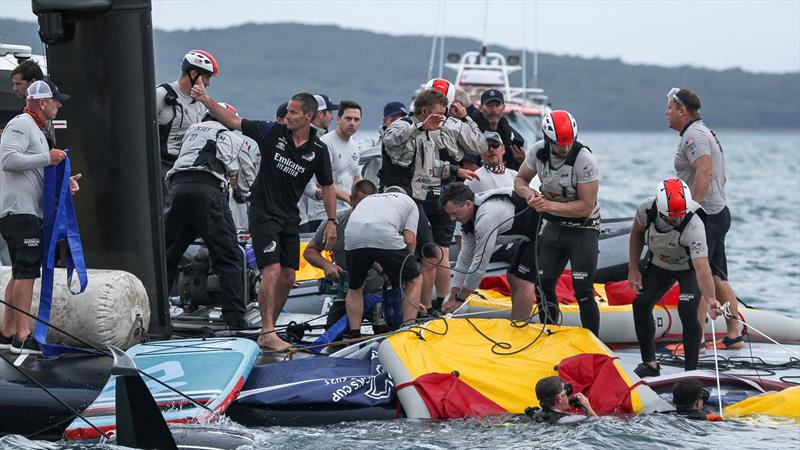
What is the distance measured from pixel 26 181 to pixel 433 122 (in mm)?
3363

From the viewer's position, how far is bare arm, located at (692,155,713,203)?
10.4 meters

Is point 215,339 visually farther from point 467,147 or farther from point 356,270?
point 467,147

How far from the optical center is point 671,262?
9711 millimetres

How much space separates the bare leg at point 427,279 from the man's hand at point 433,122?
112cm

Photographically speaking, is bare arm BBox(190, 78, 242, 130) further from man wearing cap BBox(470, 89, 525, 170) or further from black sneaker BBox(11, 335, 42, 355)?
man wearing cap BBox(470, 89, 525, 170)

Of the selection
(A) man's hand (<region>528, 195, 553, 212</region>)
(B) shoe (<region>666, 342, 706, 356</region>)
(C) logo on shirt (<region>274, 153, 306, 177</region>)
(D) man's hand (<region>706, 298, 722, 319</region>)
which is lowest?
(B) shoe (<region>666, 342, 706, 356</region>)

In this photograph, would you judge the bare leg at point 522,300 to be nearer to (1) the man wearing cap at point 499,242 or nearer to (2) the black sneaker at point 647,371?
(1) the man wearing cap at point 499,242

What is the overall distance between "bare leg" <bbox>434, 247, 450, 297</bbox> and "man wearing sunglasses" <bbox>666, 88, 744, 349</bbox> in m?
2.16

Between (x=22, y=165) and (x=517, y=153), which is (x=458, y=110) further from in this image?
(x=22, y=165)

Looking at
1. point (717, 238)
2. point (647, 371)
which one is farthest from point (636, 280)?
point (717, 238)

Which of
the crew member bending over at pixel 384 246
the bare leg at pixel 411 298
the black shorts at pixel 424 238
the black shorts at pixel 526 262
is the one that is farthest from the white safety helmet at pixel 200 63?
the black shorts at pixel 526 262

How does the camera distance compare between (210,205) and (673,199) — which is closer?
(673,199)

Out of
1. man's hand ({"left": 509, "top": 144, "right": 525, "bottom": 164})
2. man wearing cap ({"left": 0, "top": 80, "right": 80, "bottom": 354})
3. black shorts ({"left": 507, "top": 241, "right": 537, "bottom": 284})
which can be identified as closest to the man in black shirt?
man wearing cap ({"left": 0, "top": 80, "right": 80, "bottom": 354})

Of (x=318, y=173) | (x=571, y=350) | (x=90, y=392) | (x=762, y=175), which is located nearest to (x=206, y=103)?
(x=318, y=173)
